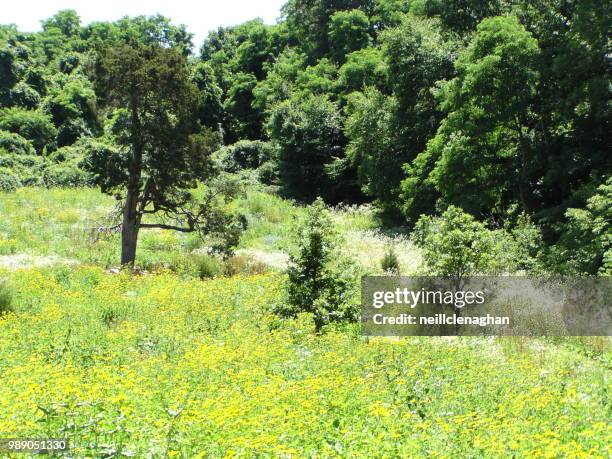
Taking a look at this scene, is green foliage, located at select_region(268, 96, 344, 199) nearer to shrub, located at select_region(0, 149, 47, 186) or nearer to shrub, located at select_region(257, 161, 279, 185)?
shrub, located at select_region(257, 161, 279, 185)

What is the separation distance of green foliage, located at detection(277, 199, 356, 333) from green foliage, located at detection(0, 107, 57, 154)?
124 feet

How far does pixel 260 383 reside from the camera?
660 centimetres

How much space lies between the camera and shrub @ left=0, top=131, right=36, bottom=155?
40.5 m

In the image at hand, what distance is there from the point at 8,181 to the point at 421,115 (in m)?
18.9

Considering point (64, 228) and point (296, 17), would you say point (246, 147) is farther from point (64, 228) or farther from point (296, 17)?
point (64, 228)

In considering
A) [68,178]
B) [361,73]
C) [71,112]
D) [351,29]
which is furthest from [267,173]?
[71,112]

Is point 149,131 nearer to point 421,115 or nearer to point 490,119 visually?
point 490,119

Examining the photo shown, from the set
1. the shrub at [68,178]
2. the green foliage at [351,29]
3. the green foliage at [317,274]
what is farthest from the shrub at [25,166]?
the green foliage at [317,274]

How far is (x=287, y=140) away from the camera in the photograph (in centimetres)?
3638

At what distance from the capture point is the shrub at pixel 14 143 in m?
40.5

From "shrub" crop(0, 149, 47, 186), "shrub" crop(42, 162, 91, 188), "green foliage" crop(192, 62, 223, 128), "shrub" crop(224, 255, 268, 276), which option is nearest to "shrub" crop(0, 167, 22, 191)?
"shrub" crop(0, 149, 47, 186)

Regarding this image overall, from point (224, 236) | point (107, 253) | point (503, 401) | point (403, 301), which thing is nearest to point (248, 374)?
point (503, 401)

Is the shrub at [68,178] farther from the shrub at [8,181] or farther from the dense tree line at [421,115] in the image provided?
the shrub at [8,181]

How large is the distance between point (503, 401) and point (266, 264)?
13153 millimetres
